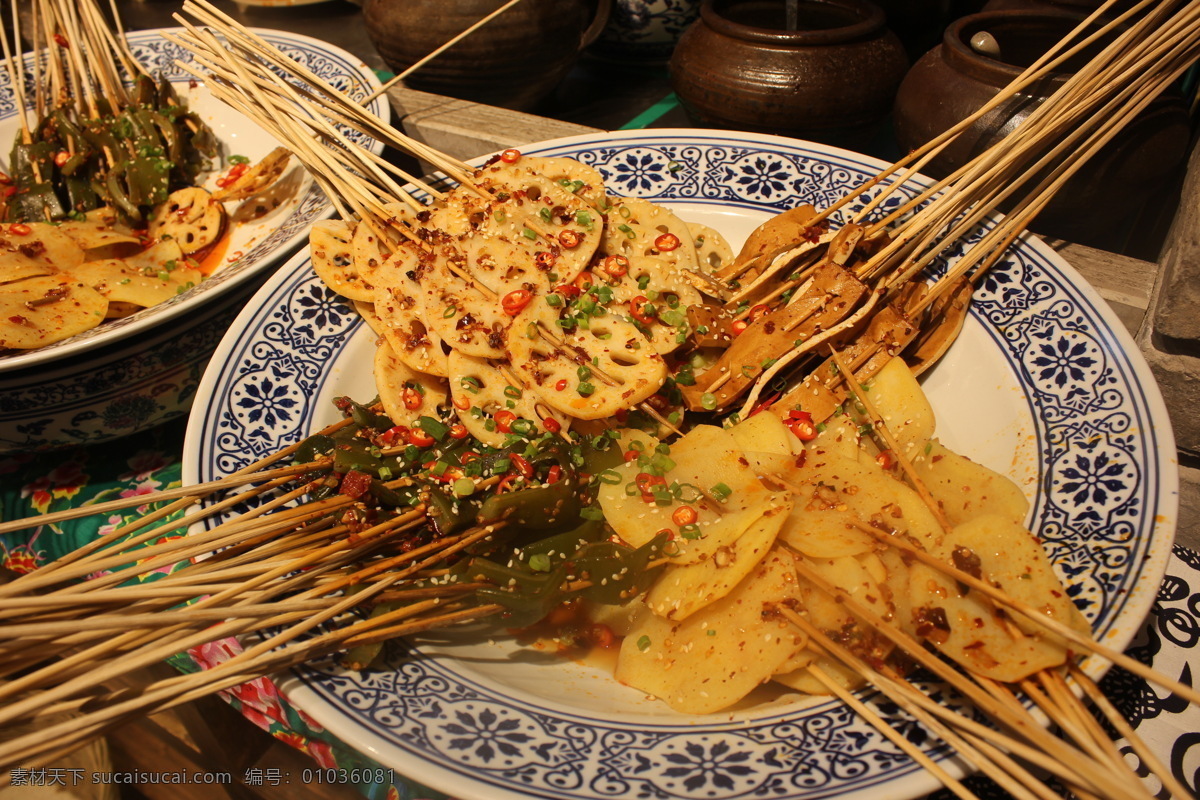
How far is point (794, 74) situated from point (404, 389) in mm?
2344

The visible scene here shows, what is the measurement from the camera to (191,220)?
12.7 ft

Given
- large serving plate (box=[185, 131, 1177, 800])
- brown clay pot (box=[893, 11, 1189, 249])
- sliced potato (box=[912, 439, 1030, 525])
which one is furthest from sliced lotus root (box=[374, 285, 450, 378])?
brown clay pot (box=[893, 11, 1189, 249])

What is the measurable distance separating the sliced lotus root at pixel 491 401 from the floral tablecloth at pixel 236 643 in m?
0.97

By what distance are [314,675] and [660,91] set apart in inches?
184

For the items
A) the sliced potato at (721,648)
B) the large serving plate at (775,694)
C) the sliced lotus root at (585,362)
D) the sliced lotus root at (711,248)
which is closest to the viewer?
the large serving plate at (775,694)

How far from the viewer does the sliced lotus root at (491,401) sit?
92.9 inches

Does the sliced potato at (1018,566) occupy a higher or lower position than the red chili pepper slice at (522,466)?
lower

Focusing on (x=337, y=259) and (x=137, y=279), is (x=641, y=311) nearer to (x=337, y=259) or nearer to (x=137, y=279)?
(x=337, y=259)

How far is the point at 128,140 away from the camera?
4121mm

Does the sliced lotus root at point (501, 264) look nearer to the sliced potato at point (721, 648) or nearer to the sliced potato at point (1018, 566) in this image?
the sliced potato at point (721, 648)

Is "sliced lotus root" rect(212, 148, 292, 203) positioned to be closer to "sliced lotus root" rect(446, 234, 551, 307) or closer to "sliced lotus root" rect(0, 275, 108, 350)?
"sliced lotus root" rect(0, 275, 108, 350)

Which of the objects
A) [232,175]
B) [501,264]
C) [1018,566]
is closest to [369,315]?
[501,264]

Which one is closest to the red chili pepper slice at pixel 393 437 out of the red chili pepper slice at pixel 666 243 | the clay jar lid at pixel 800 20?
the red chili pepper slice at pixel 666 243

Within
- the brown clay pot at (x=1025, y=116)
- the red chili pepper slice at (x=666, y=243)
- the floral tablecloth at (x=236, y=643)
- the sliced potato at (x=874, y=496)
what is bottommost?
the floral tablecloth at (x=236, y=643)
